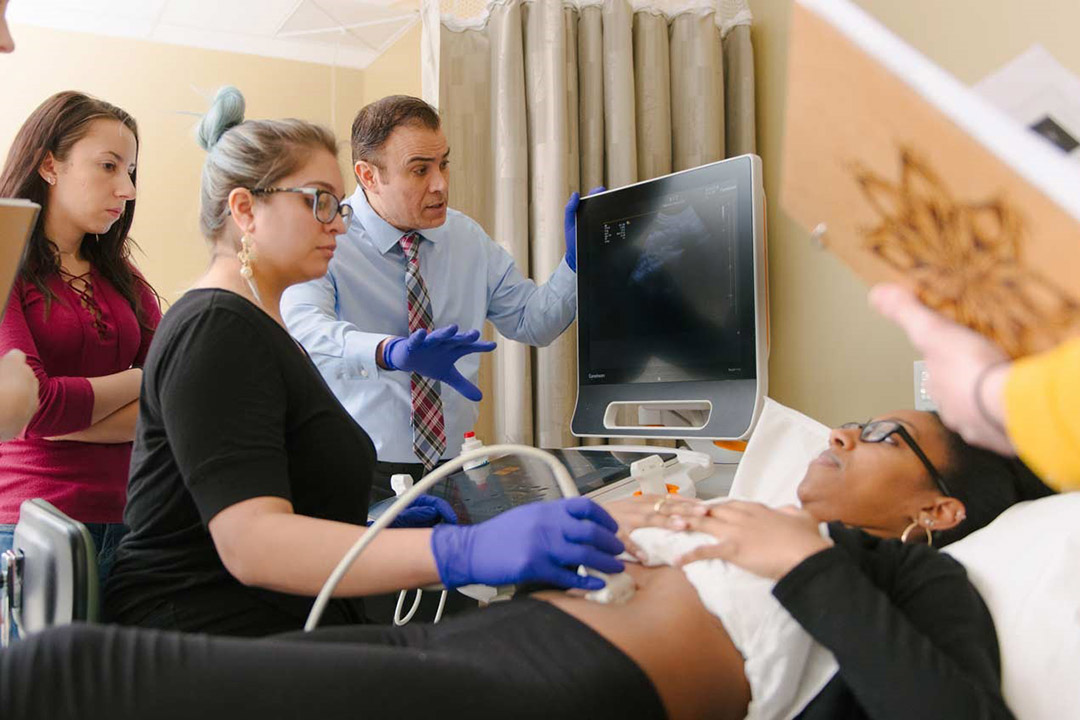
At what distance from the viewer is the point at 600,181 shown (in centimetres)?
251

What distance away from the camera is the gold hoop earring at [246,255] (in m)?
1.20

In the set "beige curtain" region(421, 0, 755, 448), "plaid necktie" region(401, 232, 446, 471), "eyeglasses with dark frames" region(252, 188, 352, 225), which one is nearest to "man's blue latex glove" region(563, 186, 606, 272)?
"beige curtain" region(421, 0, 755, 448)

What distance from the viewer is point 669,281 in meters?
1.97

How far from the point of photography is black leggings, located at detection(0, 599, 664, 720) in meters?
0.70

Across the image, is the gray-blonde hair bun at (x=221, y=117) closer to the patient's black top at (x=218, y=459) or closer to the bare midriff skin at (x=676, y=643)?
the patient's black top at (x=218, y=459)

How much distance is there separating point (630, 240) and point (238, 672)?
4.88ft

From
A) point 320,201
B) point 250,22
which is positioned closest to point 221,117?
point 320,201

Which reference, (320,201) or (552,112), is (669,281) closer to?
(552,112)

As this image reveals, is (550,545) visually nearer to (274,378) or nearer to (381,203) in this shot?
(274,378)

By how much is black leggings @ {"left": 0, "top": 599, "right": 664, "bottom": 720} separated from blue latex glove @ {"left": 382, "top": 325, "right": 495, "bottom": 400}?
0.82 meters

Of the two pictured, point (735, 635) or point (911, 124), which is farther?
point (735, 635)

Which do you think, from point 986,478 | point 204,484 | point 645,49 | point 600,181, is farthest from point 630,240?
point 204,484

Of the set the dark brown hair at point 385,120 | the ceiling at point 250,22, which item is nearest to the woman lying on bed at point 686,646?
the dark brown hair at point 385,120

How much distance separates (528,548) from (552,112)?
65.8 inches
